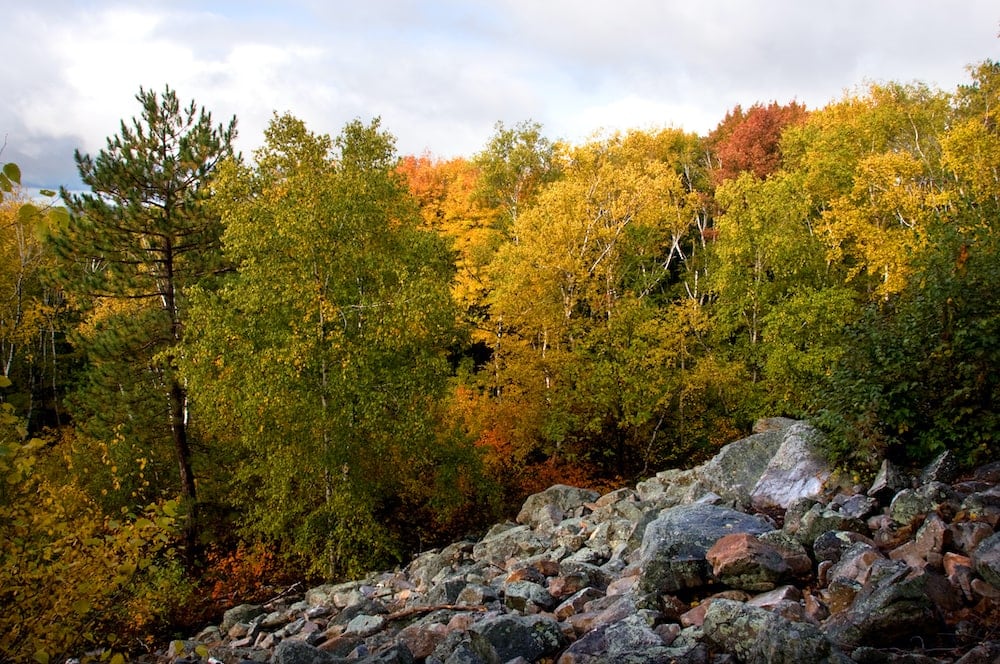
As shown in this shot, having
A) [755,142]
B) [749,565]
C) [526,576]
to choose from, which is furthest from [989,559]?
[755,142]

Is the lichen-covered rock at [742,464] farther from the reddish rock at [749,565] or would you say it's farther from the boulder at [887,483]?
the reddish rock at [749,565]

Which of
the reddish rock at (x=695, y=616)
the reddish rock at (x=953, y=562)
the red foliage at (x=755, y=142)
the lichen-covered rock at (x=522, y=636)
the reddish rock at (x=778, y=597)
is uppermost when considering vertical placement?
the red foliage at (x=755, y=142)

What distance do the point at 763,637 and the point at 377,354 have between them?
12.1 meters

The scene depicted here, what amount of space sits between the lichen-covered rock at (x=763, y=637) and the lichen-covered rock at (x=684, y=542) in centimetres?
165

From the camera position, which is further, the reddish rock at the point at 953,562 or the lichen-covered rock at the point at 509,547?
the lichen-covered rock at the point at 509,547

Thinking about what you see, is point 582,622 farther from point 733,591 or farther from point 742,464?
point 742,464

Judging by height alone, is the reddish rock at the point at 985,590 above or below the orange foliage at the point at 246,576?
above

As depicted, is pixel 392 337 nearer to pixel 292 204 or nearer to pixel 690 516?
pixel 292 204

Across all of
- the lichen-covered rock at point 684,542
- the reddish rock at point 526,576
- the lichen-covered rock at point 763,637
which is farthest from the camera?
the reddish rock at point 526,576

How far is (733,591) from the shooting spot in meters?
8.51

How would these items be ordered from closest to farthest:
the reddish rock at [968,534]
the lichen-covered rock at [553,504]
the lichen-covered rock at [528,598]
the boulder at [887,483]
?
the reddish rock at [968,534] < the boulder at [887,483] < the lichen-covered rock at [528,598] < the lichen-covered rock at [553,504]

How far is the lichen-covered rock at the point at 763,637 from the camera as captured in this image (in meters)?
5.89

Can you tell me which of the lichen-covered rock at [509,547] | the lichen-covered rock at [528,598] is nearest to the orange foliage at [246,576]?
the lichen-covered rock at [509,547]

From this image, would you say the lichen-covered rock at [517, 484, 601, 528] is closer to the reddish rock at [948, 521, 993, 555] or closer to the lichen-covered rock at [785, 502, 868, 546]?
the lichen-covered rock at [785, 502, 868, 546]
